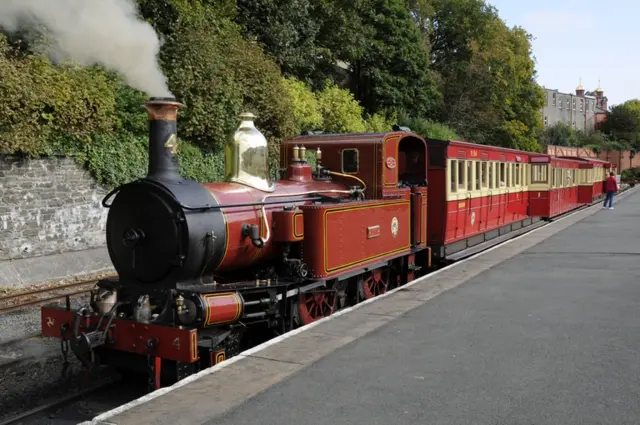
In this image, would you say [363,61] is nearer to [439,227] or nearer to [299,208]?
[439,227]

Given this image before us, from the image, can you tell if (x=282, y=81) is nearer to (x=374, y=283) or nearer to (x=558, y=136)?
(x=374, y=283)

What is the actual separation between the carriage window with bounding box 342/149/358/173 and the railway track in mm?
4132

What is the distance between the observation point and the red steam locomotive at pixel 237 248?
528 cm

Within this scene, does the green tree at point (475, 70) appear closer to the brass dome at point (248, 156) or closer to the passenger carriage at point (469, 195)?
the passenger carriage at point (469, 195)

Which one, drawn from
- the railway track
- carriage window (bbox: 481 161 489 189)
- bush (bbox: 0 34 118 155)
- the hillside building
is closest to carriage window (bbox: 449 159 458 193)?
carriage window (bbox: 481 161 489 189)

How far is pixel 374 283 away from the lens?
8953mm

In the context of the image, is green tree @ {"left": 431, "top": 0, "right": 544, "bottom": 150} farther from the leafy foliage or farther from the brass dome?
the brass dome

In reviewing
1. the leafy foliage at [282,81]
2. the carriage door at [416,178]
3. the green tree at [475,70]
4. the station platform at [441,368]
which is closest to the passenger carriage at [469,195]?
the carriage door at [416,178]

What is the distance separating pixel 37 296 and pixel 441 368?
290 inches

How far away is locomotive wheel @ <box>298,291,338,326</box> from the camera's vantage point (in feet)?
23.0

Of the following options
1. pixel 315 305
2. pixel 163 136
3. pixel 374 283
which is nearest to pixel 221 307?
pixel 163 136

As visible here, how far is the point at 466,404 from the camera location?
4.29 metres

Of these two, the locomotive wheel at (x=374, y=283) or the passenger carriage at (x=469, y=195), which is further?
the passenger carriage at (x=469, y=195)

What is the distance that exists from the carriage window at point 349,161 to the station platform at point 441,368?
74.2 inches
